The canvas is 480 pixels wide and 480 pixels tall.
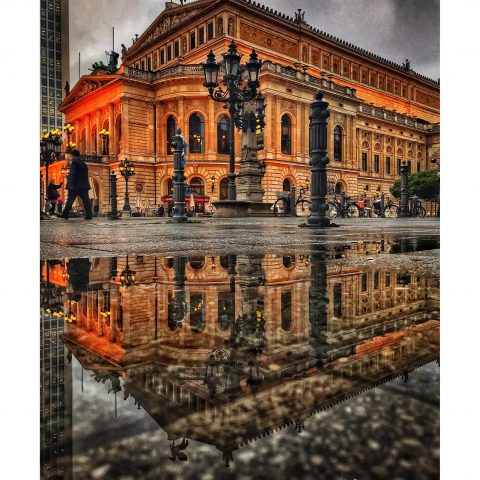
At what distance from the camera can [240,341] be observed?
0.41 meters

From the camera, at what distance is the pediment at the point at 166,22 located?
928cm

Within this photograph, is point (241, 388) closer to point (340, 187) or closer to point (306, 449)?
point (306, 449)

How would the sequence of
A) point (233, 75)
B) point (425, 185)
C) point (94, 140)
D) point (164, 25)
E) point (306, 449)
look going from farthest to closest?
point (94, 140)
point (425, 185)
point (164, 25)
point (233, 75)
point (306, 449)

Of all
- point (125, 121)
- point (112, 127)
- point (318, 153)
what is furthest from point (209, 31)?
point (318, 153)

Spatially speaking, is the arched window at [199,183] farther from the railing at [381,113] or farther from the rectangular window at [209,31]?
the railing at [381,113]

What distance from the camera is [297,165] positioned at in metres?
15.7

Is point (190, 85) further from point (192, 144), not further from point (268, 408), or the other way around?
point (268, 408)

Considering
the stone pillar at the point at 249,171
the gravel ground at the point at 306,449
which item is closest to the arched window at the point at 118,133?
the stone pillar at the point at 249,171

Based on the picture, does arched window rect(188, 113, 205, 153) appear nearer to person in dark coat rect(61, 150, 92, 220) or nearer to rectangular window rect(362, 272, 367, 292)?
person in dark coat rect(61, 150, 92, 220)

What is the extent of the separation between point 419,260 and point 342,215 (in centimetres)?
855

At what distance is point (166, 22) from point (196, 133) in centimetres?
552

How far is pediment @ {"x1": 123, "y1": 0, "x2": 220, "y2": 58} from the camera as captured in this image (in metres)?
9.28
